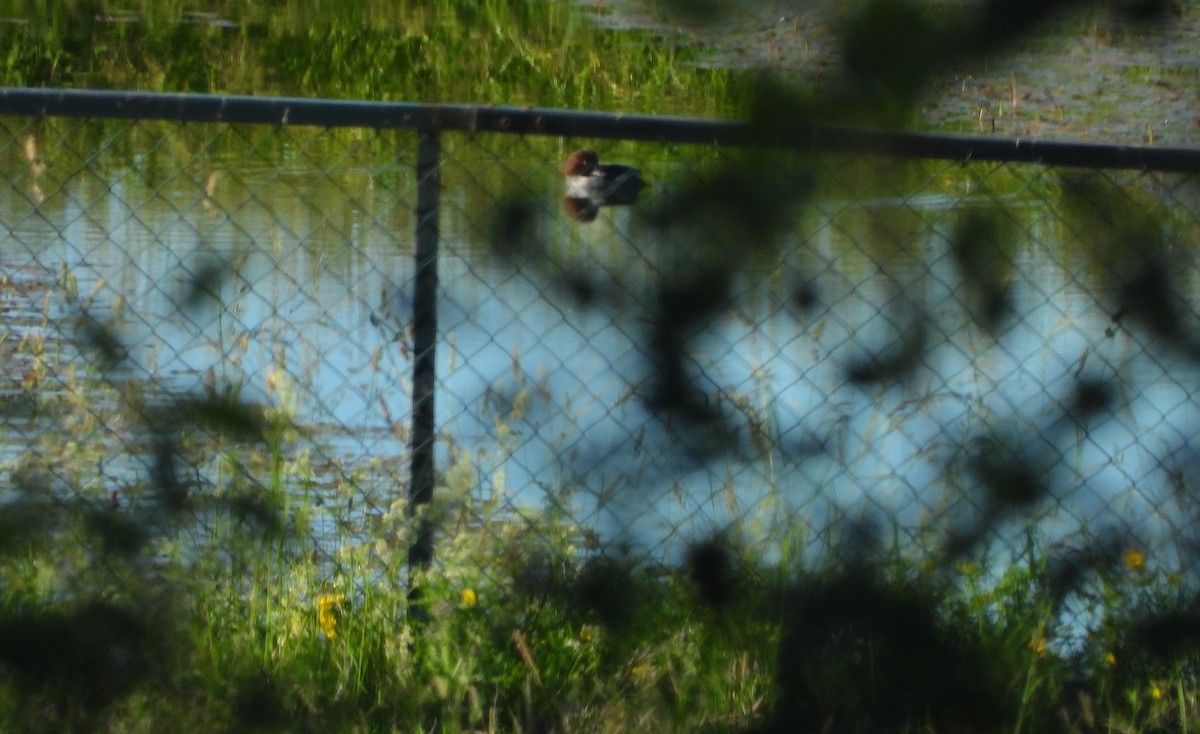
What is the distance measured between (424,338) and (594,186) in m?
0.48

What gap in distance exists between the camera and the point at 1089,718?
8.71 feet

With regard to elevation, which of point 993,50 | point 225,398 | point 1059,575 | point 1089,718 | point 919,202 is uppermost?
point 993,50

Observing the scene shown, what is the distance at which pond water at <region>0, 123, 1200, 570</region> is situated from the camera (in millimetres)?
1975

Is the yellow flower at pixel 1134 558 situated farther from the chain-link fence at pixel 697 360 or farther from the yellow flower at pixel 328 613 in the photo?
the yellow flower at pixel 328 613

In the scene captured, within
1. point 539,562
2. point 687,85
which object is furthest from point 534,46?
point 539,562

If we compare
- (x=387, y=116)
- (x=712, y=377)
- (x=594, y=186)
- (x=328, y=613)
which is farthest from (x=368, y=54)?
(x=712, y=377)

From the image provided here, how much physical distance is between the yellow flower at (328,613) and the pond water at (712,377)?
0.64ft

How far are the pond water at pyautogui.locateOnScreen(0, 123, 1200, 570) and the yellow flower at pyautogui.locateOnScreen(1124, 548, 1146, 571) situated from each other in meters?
0.02

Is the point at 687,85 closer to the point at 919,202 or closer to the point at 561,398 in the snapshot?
the point at 919,202

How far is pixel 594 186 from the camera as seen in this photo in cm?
278

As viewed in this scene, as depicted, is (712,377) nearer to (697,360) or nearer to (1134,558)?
(697,360)

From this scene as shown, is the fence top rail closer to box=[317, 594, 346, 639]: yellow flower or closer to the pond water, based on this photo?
the pond water

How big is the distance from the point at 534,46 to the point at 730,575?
106 cm

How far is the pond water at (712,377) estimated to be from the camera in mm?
1975
